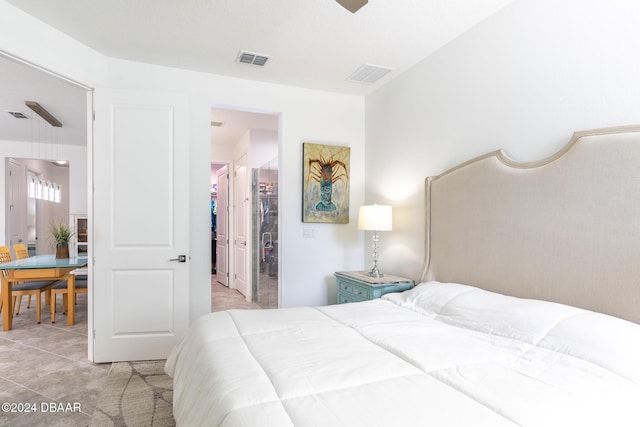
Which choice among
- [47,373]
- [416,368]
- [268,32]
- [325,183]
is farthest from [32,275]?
[416,368]

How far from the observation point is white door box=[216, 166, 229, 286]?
6.61 meters

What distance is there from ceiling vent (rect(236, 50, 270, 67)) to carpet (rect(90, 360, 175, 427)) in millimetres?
2695

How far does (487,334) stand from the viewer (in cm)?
176

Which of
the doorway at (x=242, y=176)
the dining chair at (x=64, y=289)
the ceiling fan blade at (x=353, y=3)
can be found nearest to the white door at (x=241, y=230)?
the doorway at (x=242, y=176)

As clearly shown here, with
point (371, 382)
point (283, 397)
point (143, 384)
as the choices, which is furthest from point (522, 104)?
point (143, 384)

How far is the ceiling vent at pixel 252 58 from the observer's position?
10.1 ft

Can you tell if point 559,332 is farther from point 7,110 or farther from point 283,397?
point 7,110

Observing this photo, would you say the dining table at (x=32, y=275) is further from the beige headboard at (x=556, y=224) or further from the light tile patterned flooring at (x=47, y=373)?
the beige headboard at (x=556, y=224)

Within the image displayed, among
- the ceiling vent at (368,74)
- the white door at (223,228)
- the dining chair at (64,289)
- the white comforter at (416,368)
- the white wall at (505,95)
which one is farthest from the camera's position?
the white door at (223,228)

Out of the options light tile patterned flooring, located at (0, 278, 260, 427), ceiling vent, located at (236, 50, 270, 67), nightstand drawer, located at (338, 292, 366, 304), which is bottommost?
light tile patterned flooring, located at (0, 278, 260, 427)

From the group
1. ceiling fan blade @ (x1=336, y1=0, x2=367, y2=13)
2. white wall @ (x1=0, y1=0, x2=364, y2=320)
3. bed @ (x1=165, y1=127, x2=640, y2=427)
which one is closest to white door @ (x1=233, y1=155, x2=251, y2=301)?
white wall @ (x1=0, y1=0, x2=364, y2=320)

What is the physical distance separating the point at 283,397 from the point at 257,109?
10.0 feet

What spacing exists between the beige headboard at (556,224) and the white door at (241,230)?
3.38 meters

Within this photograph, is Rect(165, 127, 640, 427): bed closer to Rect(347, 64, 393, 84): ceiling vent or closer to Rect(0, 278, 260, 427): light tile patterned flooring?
Rect(0, 278, 260, 427): light tile patterned flooring
